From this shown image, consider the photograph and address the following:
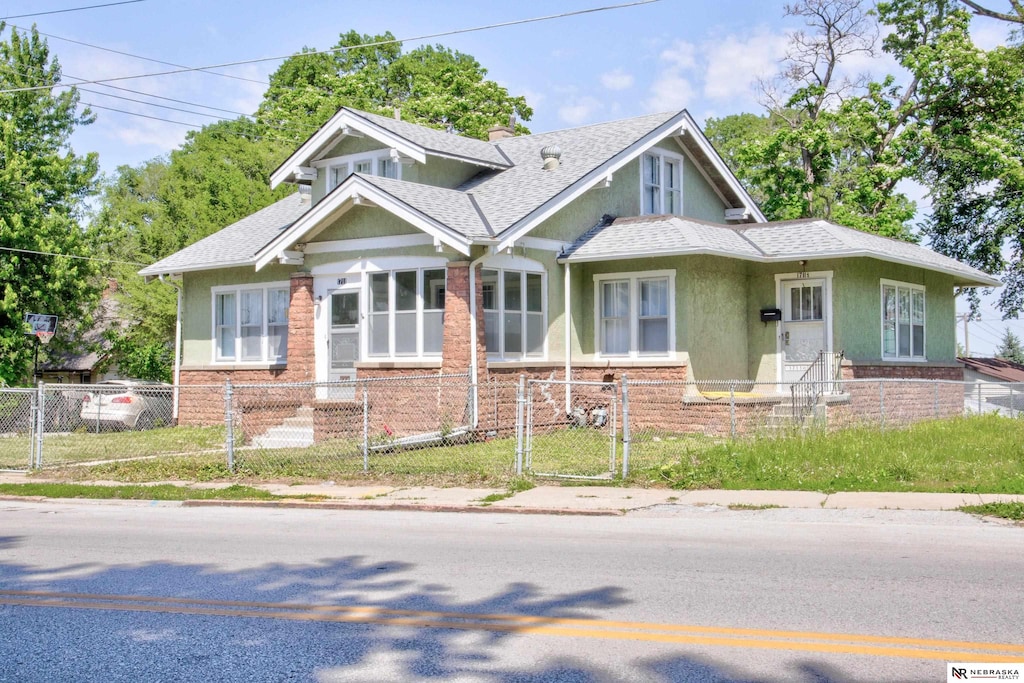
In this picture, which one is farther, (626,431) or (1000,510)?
(626,431)

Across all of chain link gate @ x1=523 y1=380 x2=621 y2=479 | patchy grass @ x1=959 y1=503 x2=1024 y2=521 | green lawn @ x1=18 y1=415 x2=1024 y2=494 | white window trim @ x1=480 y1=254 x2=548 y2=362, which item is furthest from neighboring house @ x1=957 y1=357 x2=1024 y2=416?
patchy grass @ x1=959 y1=503 x2=1024 y2=521

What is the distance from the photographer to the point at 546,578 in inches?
331

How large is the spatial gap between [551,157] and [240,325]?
8530 millimetres

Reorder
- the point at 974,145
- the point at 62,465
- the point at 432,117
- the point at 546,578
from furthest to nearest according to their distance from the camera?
the point at 432,117
the point at 974,145
the point at 62,465
the point at 546,578

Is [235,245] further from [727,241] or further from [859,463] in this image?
[859,463]

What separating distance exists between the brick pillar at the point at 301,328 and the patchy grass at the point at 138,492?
22.7 ft

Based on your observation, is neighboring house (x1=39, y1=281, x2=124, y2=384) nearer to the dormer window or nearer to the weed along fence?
the dormer window

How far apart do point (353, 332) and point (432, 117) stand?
27.0 meters

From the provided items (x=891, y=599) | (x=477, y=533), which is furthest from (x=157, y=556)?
(x=891, y=599)

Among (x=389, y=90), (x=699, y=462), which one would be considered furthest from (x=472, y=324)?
(x=389, y=90)

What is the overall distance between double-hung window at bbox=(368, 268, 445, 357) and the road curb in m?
6.99

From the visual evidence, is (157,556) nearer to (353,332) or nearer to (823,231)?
(353,332)

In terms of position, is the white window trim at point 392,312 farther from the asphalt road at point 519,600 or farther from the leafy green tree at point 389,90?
the leafy green tree at point 389,90

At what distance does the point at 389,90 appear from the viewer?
57281mm
